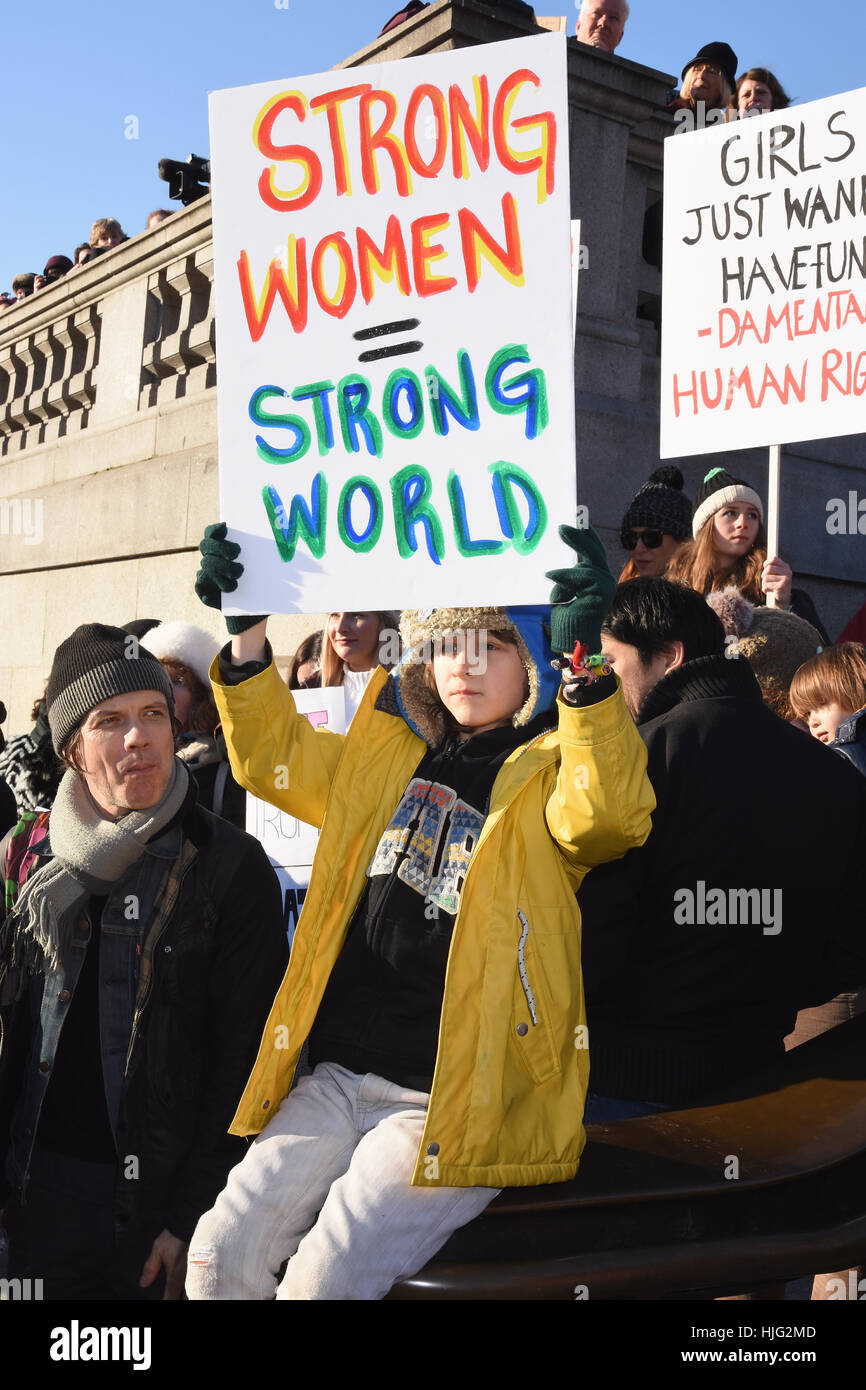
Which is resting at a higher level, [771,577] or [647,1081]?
[771,577]

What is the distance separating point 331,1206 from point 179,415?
6.72 m

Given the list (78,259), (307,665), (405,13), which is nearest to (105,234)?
(78,259)

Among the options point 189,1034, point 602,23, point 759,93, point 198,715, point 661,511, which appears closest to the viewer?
point 189,1034

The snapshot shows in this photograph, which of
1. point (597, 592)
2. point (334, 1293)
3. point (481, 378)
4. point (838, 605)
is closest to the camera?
point (334, 1293)

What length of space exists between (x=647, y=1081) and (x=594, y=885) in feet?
1.45

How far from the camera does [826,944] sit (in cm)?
284

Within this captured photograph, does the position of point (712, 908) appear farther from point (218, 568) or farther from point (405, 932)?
point (218, 568)

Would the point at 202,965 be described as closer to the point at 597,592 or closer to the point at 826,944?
the point at 597,592

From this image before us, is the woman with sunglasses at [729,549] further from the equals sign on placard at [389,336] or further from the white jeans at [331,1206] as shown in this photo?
the white jeans at [331,1206]

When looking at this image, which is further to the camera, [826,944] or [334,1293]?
[826,944]

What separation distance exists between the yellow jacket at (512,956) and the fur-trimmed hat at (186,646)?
168cm

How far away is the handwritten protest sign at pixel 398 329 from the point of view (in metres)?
2.51

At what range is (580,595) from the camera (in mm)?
2400
